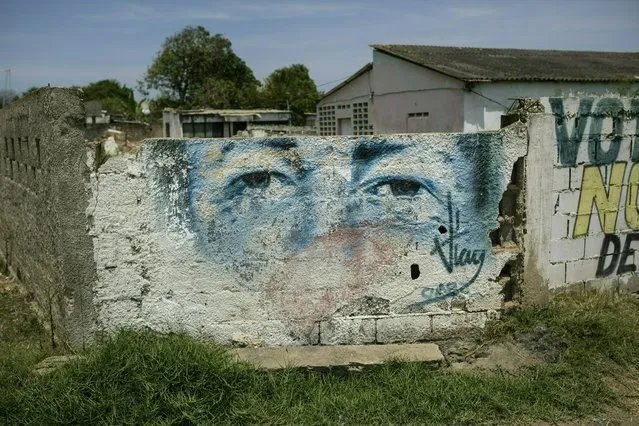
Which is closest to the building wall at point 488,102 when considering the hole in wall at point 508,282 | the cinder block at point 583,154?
the cinder block at point 583,154

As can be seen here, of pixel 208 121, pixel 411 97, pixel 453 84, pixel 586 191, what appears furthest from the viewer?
pixel 208 121

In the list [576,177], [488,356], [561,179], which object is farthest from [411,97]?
[488,356]

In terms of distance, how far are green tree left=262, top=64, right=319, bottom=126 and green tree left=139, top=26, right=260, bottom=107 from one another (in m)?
1.99

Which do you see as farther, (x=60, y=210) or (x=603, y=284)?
(x=603, y=284)

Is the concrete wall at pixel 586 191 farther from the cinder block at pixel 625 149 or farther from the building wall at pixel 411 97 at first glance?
the building wall at pixel 411 97

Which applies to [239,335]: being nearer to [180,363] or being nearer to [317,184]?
[180,363]

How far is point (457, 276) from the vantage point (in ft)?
16.7

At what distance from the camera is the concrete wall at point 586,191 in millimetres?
5359

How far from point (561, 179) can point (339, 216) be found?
2.23 metres

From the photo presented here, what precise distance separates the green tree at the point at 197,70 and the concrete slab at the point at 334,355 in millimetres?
37869

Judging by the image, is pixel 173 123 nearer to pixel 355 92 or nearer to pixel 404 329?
pixel 355 92

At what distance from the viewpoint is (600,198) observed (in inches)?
232

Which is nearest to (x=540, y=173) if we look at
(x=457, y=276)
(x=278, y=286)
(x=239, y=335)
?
(x=457, y=276)

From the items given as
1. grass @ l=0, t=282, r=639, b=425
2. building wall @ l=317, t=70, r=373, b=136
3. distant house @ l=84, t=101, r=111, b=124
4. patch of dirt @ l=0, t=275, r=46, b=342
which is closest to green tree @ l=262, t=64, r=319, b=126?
distant house @ l=84, t=101, r=111, b=124
